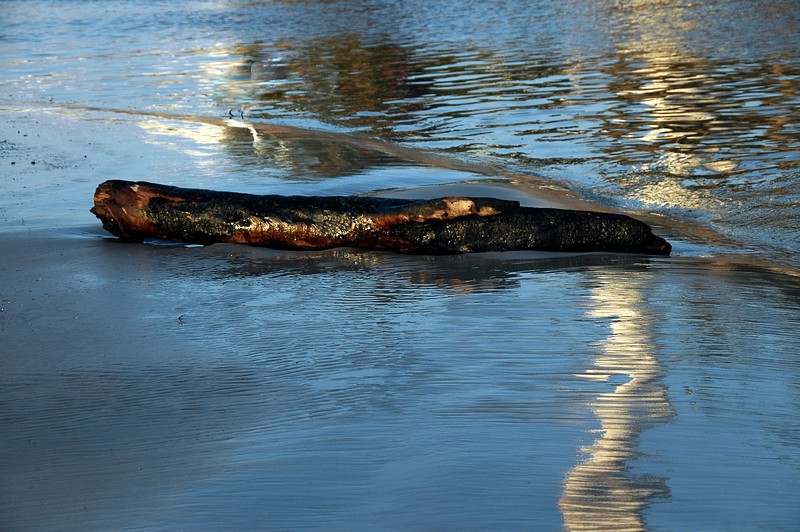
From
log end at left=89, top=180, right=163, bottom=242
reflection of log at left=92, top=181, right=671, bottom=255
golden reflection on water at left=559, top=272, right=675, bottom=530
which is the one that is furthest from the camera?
log end at left=89, top=180, right=163, bottom=242

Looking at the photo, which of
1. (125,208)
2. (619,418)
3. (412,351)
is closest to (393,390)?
(412,351)

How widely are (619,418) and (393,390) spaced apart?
80cm

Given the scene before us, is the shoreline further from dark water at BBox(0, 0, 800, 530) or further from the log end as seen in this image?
the log end

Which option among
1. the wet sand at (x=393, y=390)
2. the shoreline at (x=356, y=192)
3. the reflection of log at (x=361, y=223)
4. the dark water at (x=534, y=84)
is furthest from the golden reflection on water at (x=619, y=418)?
the dark water at (x=534, y=84)

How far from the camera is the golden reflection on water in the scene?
2846mm

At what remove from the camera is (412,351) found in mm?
4082

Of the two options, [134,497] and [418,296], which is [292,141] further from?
[134,497]

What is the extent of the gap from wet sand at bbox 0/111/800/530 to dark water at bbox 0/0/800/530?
0.01m

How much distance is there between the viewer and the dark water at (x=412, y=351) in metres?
2.96

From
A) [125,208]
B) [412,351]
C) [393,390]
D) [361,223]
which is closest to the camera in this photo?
[393,390]

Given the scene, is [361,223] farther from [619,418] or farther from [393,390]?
[619,418]

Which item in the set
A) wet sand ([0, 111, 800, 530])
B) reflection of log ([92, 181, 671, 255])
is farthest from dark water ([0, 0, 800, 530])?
reflection of log ([92, 181, 671, 255])

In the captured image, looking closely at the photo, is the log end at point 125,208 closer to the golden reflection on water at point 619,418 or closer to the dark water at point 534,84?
the golden reflection on water at point 619,418

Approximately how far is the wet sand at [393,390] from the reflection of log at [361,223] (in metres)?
0.15
